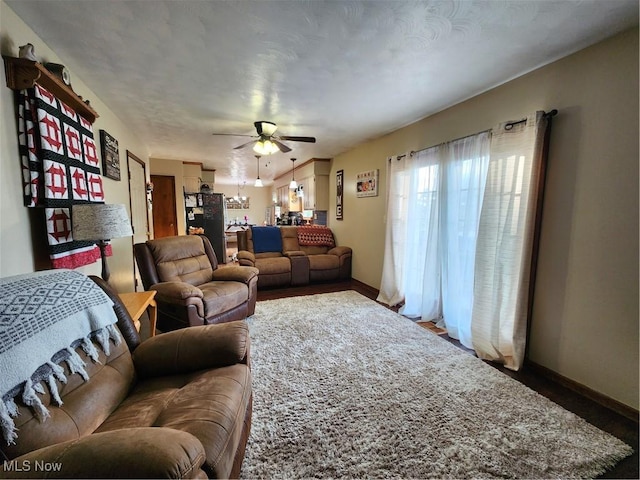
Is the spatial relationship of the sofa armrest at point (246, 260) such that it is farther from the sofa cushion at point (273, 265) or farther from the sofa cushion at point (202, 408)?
the sofa cushion at point (202, 408)

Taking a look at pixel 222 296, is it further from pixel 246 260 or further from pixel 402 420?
pixel 402 420

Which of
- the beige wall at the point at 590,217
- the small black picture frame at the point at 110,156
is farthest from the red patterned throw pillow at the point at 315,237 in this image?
the beige wall at the point at 590,217

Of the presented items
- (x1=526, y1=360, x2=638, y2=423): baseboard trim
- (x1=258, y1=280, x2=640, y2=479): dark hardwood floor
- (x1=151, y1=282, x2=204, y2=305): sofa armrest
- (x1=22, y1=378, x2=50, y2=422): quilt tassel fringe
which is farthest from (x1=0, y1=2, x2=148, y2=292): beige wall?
(x1=526, y1=360, x2=638, y2=423): baseboard trim

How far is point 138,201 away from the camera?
12.7ft

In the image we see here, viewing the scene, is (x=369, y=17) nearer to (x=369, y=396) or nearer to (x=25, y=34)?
(x=25, y=34)

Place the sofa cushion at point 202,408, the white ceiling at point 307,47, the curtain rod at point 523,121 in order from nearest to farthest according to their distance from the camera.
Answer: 1. the sofa cushion at point 202,408
2. the white ceiling at point 307,47
3. the curtain rod at point 523,121

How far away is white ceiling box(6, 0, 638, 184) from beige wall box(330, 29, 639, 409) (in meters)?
0.19

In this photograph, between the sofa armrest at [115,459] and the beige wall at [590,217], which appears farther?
the beige wall at [590,217]

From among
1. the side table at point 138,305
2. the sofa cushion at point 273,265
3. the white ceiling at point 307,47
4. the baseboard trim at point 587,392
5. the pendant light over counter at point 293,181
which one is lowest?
the baseboard trim at point 587,392

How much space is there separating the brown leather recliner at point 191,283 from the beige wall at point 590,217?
270cm

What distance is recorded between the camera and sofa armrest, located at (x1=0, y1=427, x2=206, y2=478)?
691 mm

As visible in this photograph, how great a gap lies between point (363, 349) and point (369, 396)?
632 millimetres

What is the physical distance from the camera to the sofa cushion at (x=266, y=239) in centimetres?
492

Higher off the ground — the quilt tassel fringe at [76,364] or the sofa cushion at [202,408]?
the quilt tassel fringe at [76,364]
